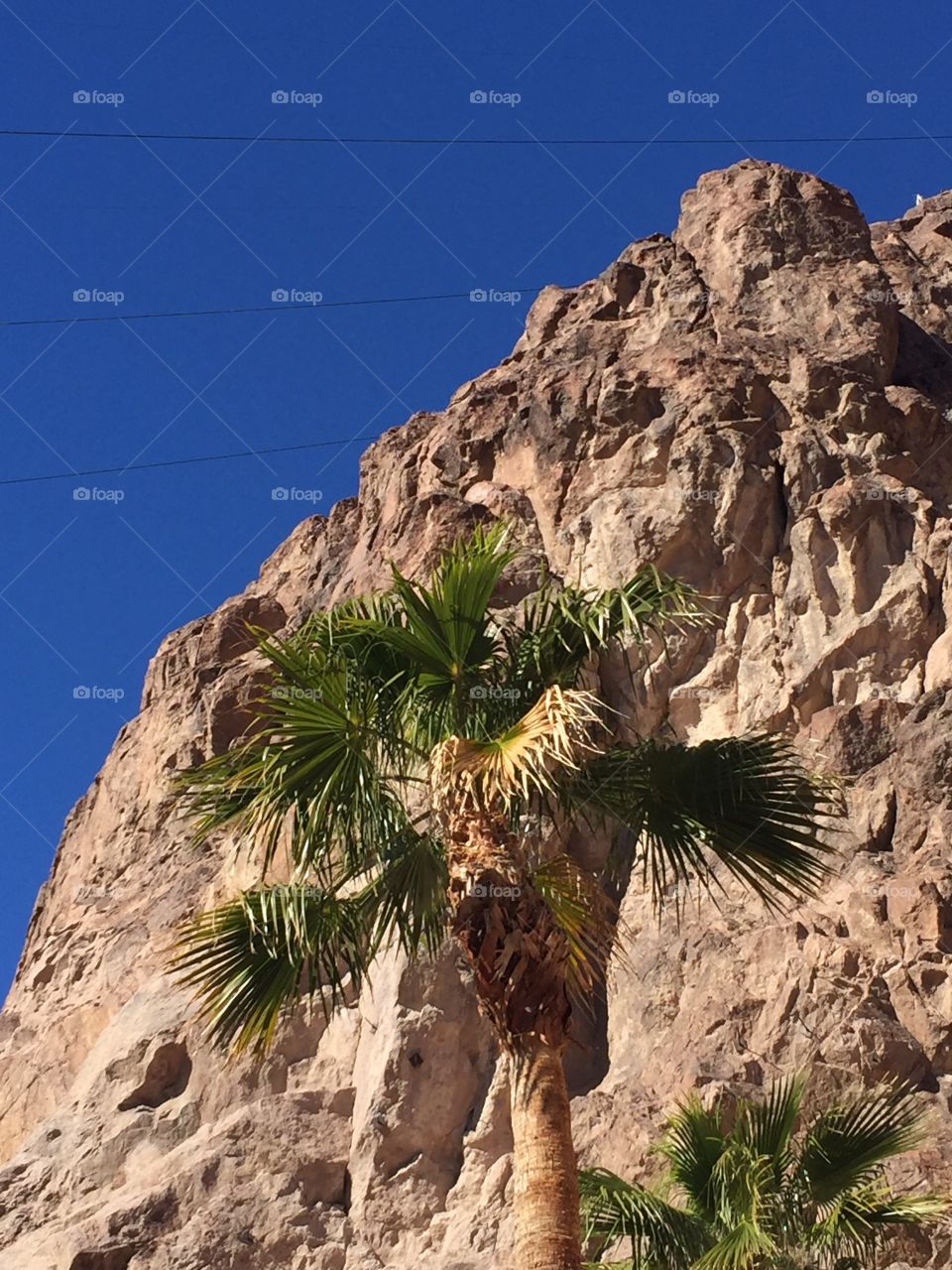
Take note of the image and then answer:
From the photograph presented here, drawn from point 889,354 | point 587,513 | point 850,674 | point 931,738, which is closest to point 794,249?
point 889,354

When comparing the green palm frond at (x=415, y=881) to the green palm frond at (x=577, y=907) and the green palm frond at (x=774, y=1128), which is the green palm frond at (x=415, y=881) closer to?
the green palm frond at (x=577, y=907)

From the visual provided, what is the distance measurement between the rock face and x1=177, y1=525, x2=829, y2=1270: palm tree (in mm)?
6510

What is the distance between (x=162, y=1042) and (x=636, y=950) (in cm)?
611

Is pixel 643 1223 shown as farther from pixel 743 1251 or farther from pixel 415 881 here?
pixel 415 881

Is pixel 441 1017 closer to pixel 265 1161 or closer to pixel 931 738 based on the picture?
pixel 265 1161

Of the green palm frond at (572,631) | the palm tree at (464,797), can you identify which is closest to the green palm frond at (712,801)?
the palm tree at (464,797)

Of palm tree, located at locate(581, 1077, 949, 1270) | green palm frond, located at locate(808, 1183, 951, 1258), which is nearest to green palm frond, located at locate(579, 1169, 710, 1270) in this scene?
palm tree, located at locate(581, 1077, 949, 1270)

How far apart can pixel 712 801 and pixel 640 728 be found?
13248mm

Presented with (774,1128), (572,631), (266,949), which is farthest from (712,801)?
(774,1128)

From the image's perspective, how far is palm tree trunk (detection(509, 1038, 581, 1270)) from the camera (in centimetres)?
981

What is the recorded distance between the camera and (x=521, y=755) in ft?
34.7

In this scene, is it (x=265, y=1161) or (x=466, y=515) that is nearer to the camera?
(x=265, y=1161)

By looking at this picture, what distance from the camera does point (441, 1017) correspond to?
20406mm

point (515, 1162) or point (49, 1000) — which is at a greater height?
point (49, 1000)
